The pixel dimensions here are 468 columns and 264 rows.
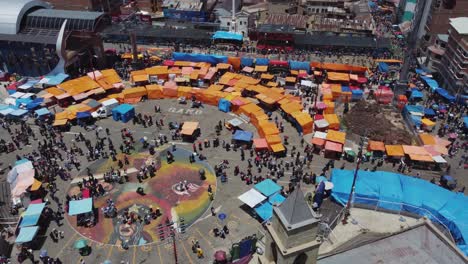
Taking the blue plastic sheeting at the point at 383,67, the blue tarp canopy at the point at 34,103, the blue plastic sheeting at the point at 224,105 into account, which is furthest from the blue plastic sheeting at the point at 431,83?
the blue tarp canopy at the point at 34,103

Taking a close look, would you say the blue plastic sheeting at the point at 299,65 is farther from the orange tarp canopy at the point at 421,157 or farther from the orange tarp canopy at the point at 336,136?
the orange tarp canopy at the point at 421,157

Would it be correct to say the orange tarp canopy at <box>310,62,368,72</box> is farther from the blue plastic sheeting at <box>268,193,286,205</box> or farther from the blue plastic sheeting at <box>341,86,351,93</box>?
the blue plastic sheeting at <box>268,193,286,205</box>

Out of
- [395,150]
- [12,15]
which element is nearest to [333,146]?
[395,150]

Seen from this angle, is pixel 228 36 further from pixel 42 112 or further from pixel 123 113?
pixel 42 112

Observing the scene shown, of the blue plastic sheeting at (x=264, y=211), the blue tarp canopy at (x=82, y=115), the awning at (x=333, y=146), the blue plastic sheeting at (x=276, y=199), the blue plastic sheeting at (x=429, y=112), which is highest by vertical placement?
the blue tarp canopy at (x=82, y=115)

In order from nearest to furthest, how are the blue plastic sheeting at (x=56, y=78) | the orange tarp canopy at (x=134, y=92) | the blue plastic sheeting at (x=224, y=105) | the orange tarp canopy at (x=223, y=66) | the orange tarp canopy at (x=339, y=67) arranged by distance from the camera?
the blue plastic sheeting at (x=224, y=105) < the orange tarp canopy at (x=134, y=92) < the blue plastic sheeting at (x=56, y=78) < the orange tarp canopy at (x=339, y=67) < the orange tarp canopy at (x=223, y=66)

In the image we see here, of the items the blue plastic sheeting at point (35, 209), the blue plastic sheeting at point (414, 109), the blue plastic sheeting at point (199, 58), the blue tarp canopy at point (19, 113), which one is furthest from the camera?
the blue plastic sheeting at point (199, 58)

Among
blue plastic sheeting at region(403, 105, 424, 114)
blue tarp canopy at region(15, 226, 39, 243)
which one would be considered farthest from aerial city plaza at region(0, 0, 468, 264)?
blue plastic sheeting at region(403, 105, 424, 114)
